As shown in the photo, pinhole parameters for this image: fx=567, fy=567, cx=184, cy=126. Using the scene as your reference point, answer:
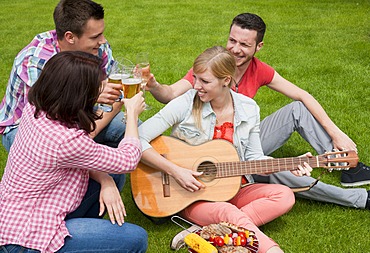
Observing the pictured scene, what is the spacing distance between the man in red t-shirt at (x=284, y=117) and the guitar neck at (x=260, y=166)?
1.85ft

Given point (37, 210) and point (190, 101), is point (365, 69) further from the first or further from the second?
point (37, 210)

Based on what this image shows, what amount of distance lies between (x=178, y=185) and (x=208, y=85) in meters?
0.76

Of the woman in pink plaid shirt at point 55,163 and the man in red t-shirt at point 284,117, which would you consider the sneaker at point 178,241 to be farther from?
the man in red t-shirt at point 284,117

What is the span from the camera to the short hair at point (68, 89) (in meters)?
2.98

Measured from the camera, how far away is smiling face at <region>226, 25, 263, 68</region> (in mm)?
4578

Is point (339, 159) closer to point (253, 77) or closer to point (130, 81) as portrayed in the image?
point (253, 77)

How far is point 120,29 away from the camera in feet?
36.6

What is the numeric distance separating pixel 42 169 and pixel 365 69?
6.17m

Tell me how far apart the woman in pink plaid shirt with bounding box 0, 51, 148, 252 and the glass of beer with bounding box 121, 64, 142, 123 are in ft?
1.97

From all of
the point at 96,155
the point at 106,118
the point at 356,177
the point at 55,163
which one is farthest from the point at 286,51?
the point at 55,163

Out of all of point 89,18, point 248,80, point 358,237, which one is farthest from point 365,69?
point 89,18

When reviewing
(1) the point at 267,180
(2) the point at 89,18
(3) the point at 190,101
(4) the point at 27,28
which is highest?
(2) the point at 89,18

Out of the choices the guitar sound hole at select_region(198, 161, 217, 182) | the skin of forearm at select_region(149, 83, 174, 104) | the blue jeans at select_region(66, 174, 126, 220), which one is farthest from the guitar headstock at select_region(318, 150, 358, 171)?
the blue jeans at select_region(66, 174, 126, 220)

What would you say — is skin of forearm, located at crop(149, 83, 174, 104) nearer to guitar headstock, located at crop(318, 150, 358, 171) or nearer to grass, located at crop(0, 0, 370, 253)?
grass, located at crop(0, 0, 370, 253)
